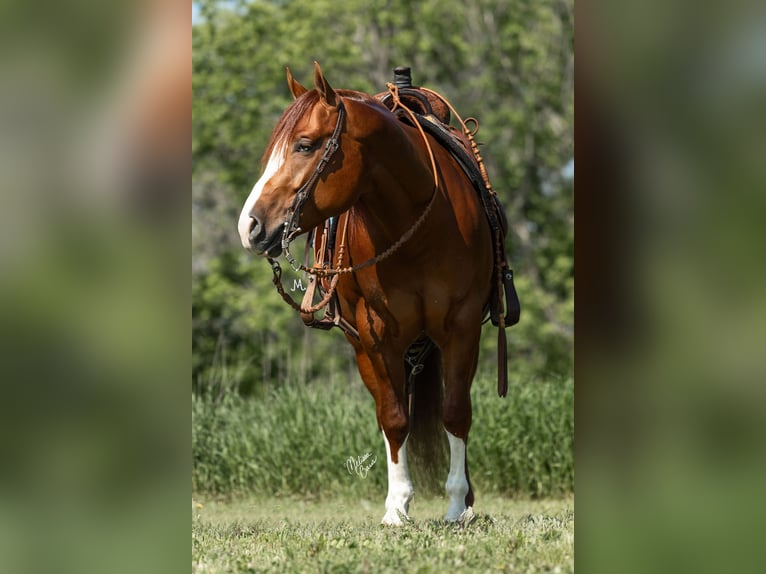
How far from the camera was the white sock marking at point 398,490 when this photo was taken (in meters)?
4.70

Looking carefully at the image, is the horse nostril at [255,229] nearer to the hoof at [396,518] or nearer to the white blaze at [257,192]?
the white blaze at [257,192]

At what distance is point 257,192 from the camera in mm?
3824

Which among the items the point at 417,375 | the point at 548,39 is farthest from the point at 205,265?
the point at 417,375

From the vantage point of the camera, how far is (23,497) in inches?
77.1

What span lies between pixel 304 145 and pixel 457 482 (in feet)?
6.08

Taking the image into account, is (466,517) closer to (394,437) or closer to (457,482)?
(457,482)

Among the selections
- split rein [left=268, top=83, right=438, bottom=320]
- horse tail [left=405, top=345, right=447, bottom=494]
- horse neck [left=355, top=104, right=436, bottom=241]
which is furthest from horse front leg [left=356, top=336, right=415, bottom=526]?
horse tail [left=405, top=345, right=447, bottom=494]

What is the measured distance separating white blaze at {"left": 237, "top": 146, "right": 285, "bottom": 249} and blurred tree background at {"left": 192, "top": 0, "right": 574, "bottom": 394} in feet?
27.4

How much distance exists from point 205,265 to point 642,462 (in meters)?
11.8

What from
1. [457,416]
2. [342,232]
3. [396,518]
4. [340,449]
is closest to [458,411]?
[457,416]

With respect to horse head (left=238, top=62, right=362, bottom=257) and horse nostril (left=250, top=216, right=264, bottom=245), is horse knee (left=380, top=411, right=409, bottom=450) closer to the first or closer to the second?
horse head (left=238, top=62, right=362, bottom=257)

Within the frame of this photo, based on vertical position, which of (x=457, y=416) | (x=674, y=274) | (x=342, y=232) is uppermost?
(x=342, y=232)

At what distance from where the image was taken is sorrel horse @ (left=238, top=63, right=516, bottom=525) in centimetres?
392

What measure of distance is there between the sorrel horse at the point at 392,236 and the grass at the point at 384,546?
1.14 ft
